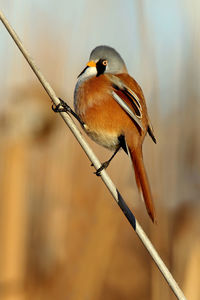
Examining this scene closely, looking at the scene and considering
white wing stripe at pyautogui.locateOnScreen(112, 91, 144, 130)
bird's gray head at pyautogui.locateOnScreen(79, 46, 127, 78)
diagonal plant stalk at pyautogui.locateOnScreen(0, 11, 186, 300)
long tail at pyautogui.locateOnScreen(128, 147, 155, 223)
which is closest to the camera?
diagonal plant stalk at pyautogui.locateOnScreen(0, 11, 186, 300)

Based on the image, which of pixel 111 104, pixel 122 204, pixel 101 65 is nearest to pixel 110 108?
pixel 111 104

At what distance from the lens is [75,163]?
102 inches

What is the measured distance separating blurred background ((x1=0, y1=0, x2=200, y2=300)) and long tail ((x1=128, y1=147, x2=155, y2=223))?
42 cm

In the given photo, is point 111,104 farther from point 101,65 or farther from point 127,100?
point 101,65

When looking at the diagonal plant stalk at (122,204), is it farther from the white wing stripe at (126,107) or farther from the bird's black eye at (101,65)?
the bird's black eye at (101,65)

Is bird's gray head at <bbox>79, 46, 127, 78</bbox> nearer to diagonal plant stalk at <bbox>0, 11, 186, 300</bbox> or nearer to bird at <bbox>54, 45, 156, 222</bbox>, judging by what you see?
bird at <bbox>54, 45, 156, 222</bbox>

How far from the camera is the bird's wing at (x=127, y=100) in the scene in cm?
184

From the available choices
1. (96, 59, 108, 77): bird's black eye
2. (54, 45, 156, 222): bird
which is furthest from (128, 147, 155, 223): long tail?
(96, 59, 108, 77): bird's black eye

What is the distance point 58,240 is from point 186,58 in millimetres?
1054

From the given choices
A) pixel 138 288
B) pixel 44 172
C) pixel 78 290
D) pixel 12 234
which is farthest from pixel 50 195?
pixel 138 288

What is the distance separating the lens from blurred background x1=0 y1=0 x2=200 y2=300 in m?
2.15

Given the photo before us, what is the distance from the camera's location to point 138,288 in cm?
281

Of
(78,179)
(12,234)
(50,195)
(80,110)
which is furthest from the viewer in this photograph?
(78,179)

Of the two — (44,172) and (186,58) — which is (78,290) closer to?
(44,172)
